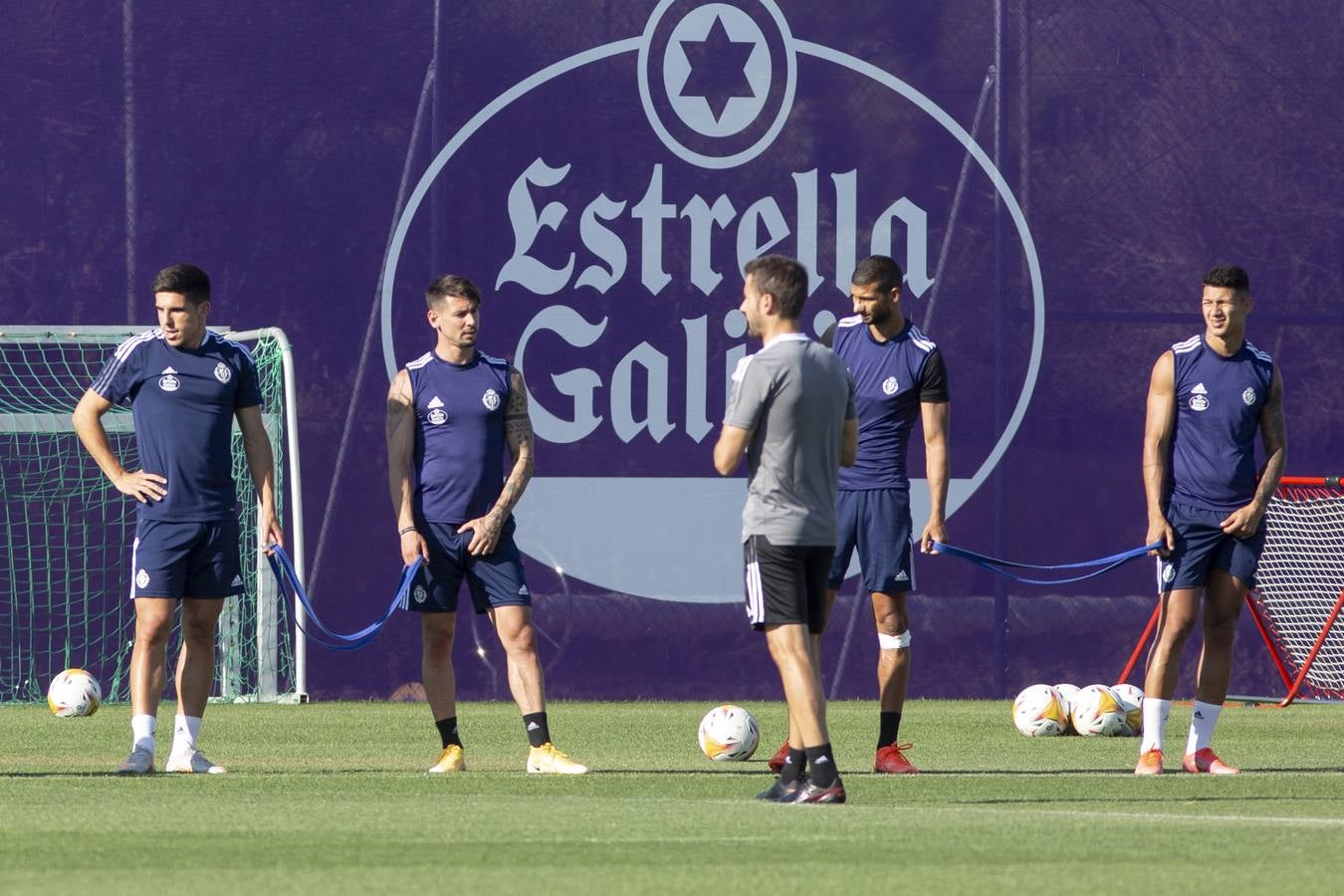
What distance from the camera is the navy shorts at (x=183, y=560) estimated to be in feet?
27.5

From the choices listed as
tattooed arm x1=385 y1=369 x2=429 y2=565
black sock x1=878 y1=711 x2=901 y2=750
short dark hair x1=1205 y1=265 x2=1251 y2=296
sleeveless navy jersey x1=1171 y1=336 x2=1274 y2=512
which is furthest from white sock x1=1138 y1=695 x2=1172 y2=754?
tattooed arm x1=385 y1=369 x2=429 y2=565

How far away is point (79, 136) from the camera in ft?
42.0

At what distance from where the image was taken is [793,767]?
7.13 metres

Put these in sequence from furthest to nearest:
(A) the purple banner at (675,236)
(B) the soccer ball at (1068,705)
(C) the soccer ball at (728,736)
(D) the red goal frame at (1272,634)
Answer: (A) the purple banner at (675,236) → (D) the red goal frame at (1272,634) → (B) the soccer ball at (1068,705) → (C) the soccer ball at (728,736)

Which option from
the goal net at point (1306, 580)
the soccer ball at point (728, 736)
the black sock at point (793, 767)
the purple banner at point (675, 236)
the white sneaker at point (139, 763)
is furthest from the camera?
the goal net at point (1306, 580)

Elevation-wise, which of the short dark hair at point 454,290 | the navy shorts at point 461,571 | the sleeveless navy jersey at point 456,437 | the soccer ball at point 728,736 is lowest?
the soccer ball at point 728,736

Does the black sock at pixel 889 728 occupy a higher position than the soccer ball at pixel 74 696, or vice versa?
the black sock at pixel 889 728

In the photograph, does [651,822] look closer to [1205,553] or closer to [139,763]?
[139,763]

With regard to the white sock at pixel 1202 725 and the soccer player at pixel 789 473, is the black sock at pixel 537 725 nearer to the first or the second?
the soccer player at pixel 789 473

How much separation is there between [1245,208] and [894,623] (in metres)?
5.93

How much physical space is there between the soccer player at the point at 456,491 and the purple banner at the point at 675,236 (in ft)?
14.0

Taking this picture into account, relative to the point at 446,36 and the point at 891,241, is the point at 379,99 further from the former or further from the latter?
the point at 891,241

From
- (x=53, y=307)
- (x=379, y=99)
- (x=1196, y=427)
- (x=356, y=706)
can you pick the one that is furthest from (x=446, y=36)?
(x=1196, y=427)

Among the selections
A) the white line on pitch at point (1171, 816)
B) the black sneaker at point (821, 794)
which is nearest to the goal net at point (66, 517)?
the black sneaker at point (821, 794)
